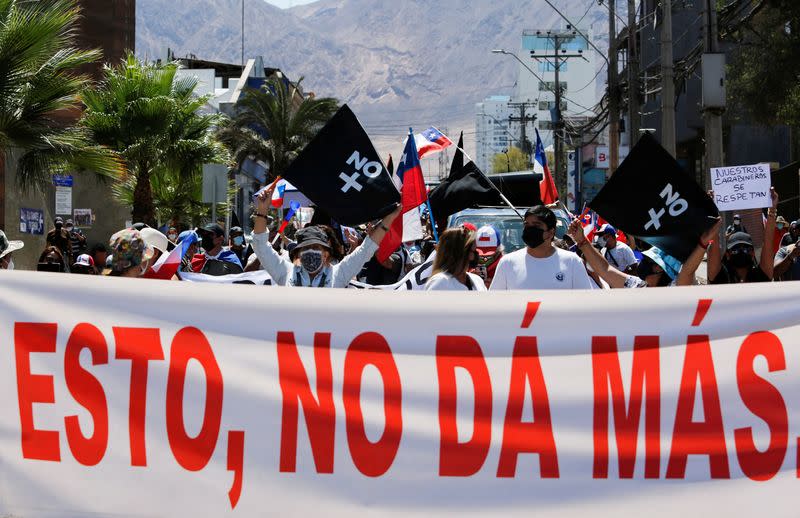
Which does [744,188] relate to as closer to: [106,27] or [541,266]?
[541,266]

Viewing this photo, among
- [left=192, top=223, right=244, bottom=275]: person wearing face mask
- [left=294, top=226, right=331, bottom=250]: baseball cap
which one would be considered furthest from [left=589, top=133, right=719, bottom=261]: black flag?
[left=192, top=223, right=244, bottom=275]: person wearing face mask

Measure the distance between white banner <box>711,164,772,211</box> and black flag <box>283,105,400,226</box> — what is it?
11.9ft

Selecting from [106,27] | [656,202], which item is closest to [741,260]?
[656,202]

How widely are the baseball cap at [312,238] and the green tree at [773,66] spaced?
21.1 metres

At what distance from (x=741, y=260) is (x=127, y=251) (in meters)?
4.43

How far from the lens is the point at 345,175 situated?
24.9 ft

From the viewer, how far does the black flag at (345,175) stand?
752 centimetres

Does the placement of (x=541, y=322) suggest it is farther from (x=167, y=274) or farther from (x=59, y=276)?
(x=167, y=274)

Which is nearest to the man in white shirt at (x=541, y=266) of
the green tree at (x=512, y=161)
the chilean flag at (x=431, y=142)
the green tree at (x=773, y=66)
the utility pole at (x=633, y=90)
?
the chilean flag at (x=431, y=142)

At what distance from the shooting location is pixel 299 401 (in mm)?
5223

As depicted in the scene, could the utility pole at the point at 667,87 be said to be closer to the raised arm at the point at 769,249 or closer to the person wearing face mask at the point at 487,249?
the person wearing face mask at the point at 487,249

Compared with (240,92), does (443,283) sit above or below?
below

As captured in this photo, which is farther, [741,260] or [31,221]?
[31,221]

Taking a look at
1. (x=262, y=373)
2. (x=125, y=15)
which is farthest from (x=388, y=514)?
(x=125, y=15)
